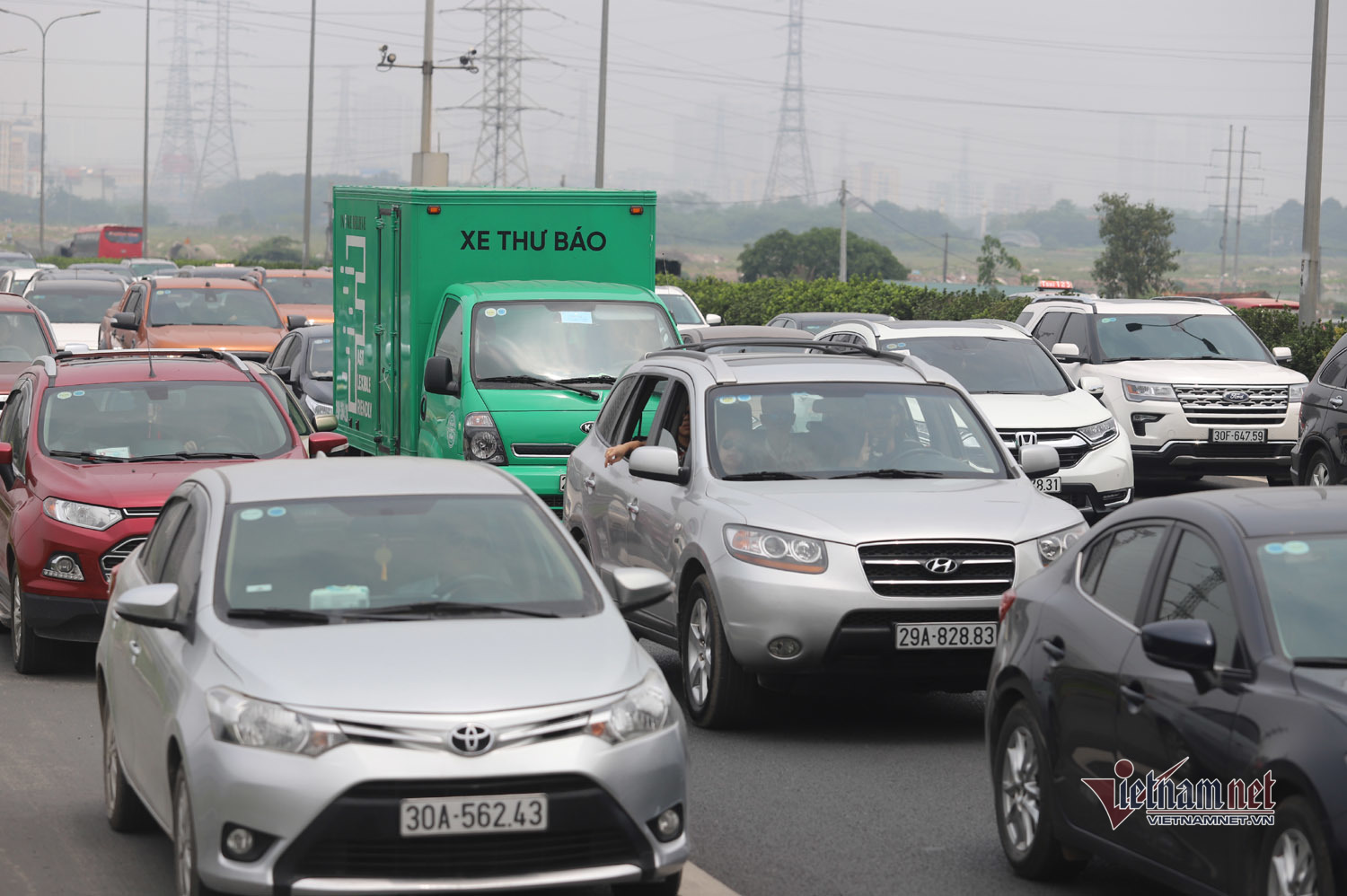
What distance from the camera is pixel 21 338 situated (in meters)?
20.1

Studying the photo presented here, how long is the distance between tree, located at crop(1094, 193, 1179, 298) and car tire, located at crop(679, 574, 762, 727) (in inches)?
3371

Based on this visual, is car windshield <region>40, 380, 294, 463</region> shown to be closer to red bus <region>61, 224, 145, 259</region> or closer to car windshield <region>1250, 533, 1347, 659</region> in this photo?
car windshield <region>1250, 533, 1347, 659</region>

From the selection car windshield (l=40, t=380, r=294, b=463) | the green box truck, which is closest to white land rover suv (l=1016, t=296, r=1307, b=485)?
the green box truck

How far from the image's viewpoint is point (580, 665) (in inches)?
230

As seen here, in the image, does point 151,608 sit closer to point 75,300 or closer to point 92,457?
point 92,457

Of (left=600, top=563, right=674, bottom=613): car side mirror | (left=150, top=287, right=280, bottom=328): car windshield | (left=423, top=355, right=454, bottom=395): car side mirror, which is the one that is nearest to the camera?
(left=600, top=563, right=674, bottom=613): car side mirror

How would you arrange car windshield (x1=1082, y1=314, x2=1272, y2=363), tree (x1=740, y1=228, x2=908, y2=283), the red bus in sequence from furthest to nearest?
tree (x1=740, y1=228, x2=908, y2=283) < the red bus < car windshield (x1=1082, y1=314, x2=1272, y2=363)

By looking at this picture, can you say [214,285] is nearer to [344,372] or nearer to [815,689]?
[344,372]

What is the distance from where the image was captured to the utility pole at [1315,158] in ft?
88.4

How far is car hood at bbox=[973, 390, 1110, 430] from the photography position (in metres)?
16.2

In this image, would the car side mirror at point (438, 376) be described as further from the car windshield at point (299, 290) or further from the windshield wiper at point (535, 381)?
the car windshield at point (299, 290)

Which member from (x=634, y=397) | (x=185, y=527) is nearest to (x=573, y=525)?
(x=634, y=397)

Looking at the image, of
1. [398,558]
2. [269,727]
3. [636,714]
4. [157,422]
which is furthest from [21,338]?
[636,714]

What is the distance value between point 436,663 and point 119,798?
192cm
